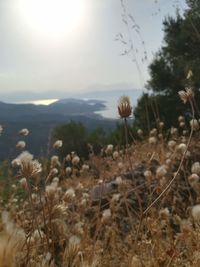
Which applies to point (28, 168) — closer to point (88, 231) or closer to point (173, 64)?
point (88, 231)

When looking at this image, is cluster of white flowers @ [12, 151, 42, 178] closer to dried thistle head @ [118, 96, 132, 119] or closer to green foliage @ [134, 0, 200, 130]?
dried thistle head @ [118, 96, 132, 119]

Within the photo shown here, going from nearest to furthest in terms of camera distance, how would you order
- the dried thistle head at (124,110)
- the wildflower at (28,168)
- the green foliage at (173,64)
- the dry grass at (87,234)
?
the dry grass at (87,234), the wildflower at (28,168), the dried thistle head at (124,110), the green foliage at (173,64)

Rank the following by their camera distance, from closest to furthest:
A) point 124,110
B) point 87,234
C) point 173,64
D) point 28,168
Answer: point 28,168 → point 124,110 → point 87,234 → point 173,64

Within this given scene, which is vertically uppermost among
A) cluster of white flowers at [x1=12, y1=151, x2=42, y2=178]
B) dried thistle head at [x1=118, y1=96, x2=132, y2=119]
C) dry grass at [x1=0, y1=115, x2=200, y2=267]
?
dried thistle head at [x1=118, y1=96, x2=132, y2=119]

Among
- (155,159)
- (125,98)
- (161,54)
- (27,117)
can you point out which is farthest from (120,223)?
(27,117)

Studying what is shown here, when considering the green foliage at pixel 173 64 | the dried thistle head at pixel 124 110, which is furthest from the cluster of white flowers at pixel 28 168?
the green foliage at pixel 173 64

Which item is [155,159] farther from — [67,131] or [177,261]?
[67,131]

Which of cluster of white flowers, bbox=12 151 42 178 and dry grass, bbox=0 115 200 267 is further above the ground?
cluster of white flowers, bbox=12 151 42 178

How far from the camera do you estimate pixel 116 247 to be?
2.84 m

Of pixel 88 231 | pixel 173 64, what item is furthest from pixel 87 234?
pixel 173 64

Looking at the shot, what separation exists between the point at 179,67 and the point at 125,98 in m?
19.8

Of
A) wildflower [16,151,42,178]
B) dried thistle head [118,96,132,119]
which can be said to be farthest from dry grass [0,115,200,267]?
dried thistle head [118,96,132,119]

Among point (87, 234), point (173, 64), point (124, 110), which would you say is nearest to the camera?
point (124, 110)

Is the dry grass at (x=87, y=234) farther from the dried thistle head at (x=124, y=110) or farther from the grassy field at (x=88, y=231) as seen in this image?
the dried thistle head at (x=124, y=110)
